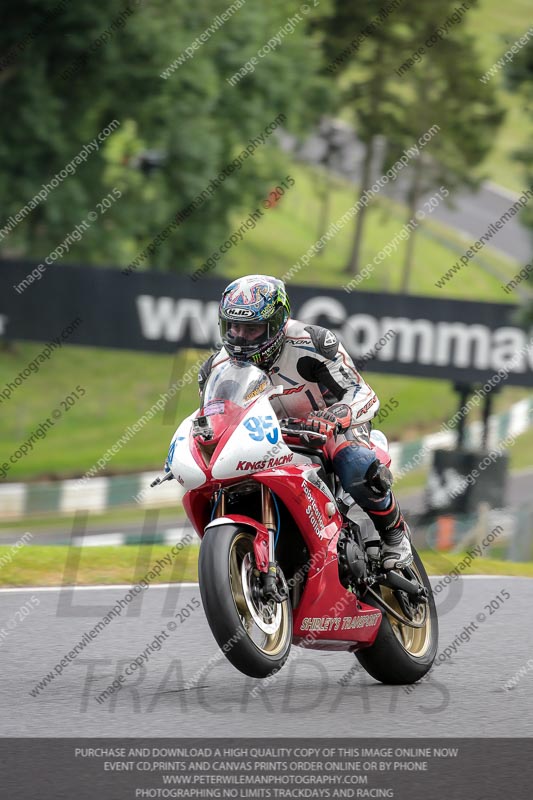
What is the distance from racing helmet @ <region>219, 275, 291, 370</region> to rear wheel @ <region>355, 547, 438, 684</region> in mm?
1319

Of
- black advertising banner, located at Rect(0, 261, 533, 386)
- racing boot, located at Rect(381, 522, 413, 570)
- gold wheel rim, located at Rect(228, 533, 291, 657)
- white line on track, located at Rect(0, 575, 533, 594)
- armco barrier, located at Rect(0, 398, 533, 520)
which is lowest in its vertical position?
armco barrier, located at Rect(0, 398, 533, 520)

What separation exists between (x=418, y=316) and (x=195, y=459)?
48.0 feet

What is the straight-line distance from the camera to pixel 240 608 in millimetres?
5656

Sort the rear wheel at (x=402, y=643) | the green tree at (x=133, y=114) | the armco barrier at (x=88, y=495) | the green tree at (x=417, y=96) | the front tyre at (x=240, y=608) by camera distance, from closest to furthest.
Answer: the front tyre at (x=240, y=608)
the rear wheel at (x=402, y=643)
the armco barrier at (x=88, y=495)
the green tree at (x=133, y=114)
the green tree at (x=417, y=96)

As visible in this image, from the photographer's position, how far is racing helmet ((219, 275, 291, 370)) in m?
6.14

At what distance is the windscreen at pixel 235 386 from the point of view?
6.00 meters

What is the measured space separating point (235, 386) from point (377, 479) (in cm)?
85

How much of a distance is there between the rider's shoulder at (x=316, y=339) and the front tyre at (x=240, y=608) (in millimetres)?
1060

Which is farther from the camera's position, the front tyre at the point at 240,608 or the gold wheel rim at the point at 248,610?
the gold wheel rim at the point at 248,610

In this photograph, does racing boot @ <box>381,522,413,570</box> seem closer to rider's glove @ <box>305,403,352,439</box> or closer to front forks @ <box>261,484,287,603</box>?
rider's glove @ <box>305,403,352,439</box>

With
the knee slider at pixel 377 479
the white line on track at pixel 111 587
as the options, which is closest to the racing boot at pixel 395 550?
the knee slider at pixel 377 479
